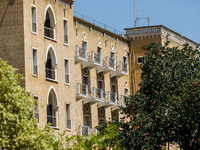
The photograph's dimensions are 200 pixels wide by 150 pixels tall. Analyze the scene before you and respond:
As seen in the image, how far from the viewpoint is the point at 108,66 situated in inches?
2304

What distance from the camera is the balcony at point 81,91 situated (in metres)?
52.9

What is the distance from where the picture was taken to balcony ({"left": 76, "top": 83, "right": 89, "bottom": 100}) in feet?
173

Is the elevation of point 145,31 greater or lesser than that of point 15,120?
greater

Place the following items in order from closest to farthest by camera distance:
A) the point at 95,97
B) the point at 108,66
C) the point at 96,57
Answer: the point at 95,97 < the point at 96,57 < the point at 108,66

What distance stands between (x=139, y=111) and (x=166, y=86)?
8.56 ft

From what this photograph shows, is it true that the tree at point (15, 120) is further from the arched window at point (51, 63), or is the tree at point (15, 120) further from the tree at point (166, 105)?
the arched window at point (51, 63)

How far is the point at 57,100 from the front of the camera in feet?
161

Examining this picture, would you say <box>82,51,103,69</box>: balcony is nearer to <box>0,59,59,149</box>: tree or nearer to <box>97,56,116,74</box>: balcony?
<box>97,56,116,74</box>: balcony

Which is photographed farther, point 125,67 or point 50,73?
point 125,67

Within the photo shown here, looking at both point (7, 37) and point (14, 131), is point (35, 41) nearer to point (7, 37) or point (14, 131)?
point (7, 37)

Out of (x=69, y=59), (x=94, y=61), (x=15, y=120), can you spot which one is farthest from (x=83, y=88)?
(x=15, y=120)

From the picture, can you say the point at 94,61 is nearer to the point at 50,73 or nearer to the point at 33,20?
the point at 50,73

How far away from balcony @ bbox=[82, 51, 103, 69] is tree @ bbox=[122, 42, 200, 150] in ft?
24.6

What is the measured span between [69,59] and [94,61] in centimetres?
462
